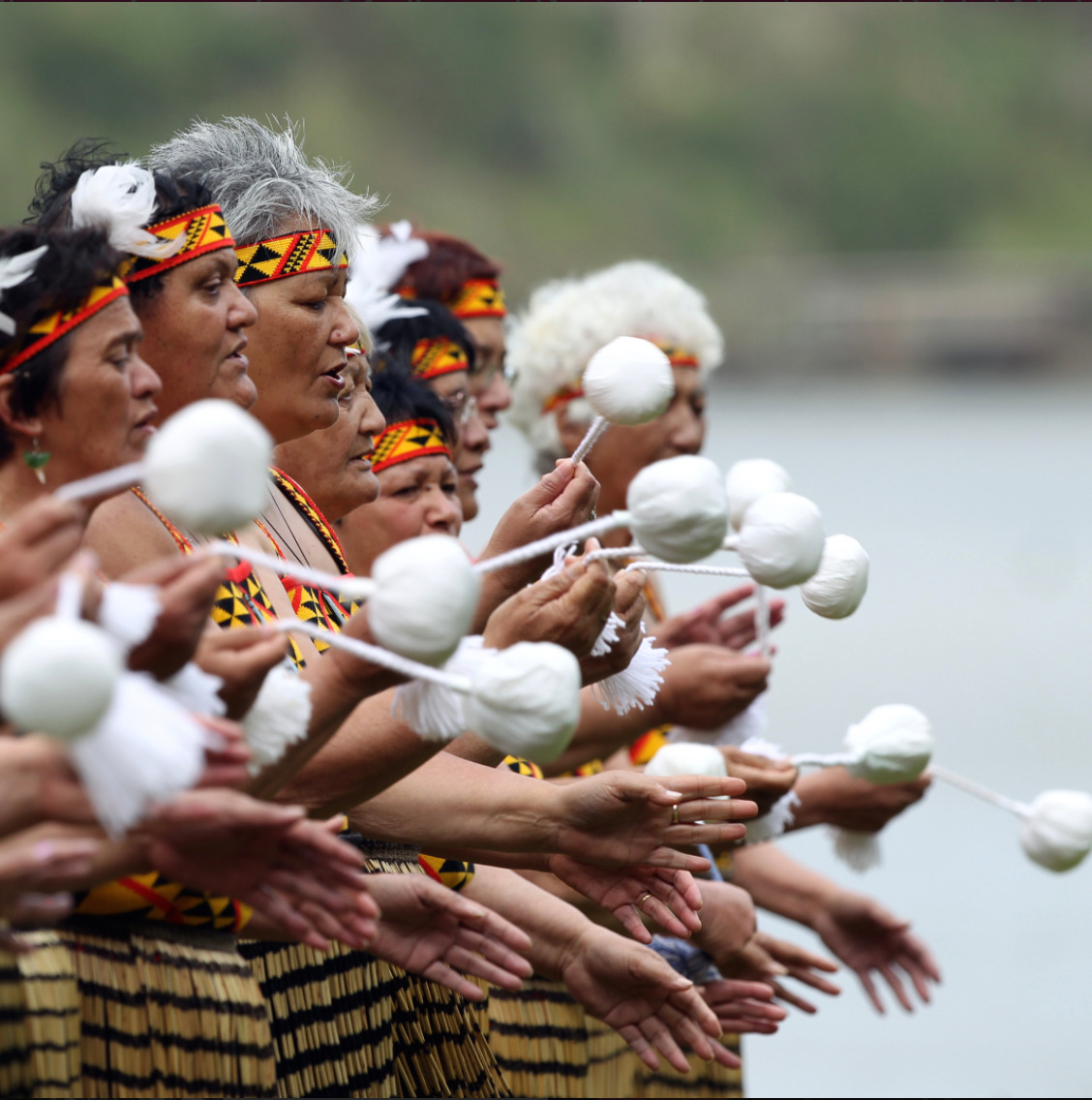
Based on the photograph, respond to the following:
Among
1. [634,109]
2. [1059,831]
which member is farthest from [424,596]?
Result: [634,109]

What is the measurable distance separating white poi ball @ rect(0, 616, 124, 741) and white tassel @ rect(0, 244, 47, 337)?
519 mm

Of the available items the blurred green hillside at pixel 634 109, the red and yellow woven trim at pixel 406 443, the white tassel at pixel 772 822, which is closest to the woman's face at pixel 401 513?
the red and yellow woven trim at pixel 406 443

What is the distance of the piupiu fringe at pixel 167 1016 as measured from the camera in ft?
6.23

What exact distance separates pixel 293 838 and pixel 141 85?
1952cm

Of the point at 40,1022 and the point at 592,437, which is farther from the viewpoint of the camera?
the point at 592,437

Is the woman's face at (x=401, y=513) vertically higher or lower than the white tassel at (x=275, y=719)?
higher

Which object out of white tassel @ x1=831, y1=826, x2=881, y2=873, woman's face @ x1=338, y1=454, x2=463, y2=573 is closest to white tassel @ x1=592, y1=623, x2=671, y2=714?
woman's face @ x1=338, y1=454, x2=463, y2=573

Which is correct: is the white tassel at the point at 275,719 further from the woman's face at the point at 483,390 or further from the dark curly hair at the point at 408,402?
the woman's face at the point at 483,390

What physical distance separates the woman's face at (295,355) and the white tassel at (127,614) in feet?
3.24

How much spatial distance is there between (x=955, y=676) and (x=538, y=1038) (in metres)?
9.09

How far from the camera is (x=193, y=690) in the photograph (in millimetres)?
1562

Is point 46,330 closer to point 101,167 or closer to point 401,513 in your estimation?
point 101,167

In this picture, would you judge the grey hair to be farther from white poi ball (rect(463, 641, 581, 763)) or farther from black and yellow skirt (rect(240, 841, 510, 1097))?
white poi ball (rect(463, 641, 581, 763))

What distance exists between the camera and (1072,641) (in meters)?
13.0
